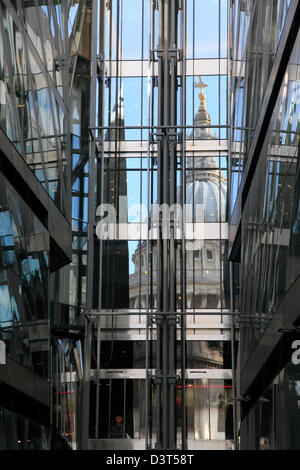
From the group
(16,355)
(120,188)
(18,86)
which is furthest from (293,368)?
(120,188)

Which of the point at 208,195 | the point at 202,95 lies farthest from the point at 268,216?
the point at 202,95

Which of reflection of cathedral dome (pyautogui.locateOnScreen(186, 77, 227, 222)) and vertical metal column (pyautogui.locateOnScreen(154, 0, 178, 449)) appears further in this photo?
reflection of cathedral dome (pyautogui.locateOnScreen(186, 77, 227, 222))

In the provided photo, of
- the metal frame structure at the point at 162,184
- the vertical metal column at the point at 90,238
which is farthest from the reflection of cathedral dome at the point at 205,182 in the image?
the vertical metal column at the point at 90,238

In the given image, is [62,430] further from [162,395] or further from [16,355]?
[16,355]

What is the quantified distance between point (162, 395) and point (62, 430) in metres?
3.01

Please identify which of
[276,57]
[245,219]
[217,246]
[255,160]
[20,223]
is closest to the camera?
[276,57]

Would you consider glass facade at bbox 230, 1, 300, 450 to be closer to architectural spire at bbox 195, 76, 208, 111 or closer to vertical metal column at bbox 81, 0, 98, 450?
architectural spire at bbox 195, 76, 208, 111

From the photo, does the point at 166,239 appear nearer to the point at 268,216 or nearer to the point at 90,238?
the point at 90,238

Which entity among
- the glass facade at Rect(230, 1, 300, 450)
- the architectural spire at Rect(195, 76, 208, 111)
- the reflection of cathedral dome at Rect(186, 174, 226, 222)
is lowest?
the glass facade at Rect(230, 1, 300, 450)

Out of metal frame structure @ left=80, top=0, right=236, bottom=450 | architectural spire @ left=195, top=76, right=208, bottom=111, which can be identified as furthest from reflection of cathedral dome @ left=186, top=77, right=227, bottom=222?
metal frame structure @ left=80, top=0, right=236, bottom=450

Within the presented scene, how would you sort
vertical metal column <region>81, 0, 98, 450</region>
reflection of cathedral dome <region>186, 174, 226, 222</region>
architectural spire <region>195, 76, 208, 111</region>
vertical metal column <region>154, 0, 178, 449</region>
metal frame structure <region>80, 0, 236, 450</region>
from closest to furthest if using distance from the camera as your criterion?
vertical metal column <region>154, 0, 178, 449</region> → metal frame structure <region>80, 0, 236, 450</region> → vertical metal column <region>81, 0, 98, 450</region> → reflection of cathedral dome <region>186, 174, 226, 222</region> → architectural spire <region>195, 76, 208, 111</region>

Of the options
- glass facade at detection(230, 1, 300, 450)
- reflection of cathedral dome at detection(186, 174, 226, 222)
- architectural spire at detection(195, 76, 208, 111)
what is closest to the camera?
glass facade at detection(230, 1, 300, 450)

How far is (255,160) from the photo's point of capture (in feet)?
55.2

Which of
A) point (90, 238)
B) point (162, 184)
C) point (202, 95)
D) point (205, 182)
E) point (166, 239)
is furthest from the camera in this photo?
point (202, 95)
